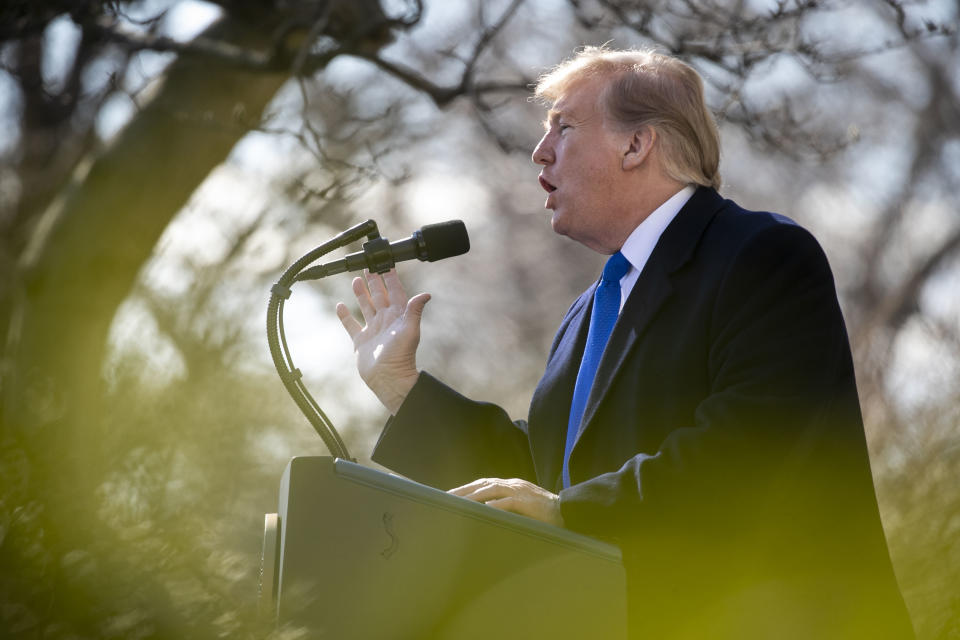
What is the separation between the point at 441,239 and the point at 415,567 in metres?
0.87

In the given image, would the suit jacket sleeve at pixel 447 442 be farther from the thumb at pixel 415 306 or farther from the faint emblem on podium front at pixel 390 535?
the faint emblem on podium front at pixel 390 535

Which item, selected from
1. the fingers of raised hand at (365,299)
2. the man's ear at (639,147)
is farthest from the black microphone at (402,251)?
the man's ear at (639,147)

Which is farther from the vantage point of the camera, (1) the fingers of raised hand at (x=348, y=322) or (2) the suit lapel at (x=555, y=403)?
(1) the fingers of raised hand at (x=348, y=322)

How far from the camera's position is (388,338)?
2.77 metres

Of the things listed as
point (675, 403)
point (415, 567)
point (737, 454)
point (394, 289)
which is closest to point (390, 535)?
point (415, 567)

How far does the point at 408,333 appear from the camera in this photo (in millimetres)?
2732

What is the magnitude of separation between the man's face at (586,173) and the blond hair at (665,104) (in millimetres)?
43

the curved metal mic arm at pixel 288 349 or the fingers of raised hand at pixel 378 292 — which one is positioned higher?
the curved metal mic arm at pixel 288 349

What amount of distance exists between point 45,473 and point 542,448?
4.13 ft

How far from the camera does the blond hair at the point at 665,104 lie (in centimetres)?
276

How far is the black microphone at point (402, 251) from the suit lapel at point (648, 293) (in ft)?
1.24

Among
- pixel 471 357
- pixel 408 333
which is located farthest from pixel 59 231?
pixel 471 357

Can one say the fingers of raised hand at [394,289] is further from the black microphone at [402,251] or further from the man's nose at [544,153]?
the man's nose at [544,153]

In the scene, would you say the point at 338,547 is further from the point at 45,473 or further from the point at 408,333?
the point at 408,333
